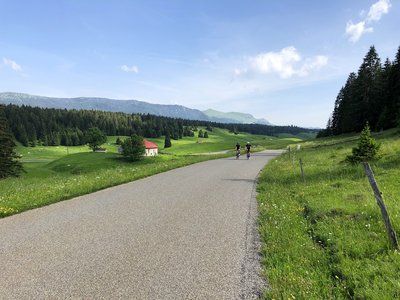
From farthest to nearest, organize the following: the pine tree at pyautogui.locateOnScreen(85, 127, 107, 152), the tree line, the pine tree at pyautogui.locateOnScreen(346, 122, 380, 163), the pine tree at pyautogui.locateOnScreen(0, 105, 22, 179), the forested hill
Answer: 1. the forested hill
2. the pine tree at pyautogui.locateOnScreen(85, 127, 107, 152)
3. the tree line
4. the pine tree at pyautogui.locateOnScreen(0, 105, 22, 179)
5. the pine tree at pyautogui.locateOnScreen(346, 122, 380, 163)

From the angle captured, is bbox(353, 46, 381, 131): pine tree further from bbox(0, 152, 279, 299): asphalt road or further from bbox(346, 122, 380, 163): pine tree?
bbox(0, 152, 279, 299): asphalt road

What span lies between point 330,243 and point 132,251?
194 inches

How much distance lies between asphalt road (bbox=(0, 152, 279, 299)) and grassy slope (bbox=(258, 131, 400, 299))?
24.5 inches

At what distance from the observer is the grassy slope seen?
5398 millimetres

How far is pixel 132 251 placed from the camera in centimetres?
716

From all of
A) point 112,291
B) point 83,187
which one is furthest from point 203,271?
point 83,187

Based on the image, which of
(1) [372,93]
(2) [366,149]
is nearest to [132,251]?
(2) [366,149]

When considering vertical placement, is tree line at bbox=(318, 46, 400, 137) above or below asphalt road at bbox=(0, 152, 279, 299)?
above

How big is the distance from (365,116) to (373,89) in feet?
18.7

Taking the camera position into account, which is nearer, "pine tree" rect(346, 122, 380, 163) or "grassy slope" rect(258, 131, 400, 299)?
"grassy slope" rect(258, 131, 400, 299)

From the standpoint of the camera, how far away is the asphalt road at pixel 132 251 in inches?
215

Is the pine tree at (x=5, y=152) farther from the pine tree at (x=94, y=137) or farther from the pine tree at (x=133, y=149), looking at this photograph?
the pine tree at (x=94, y=137)

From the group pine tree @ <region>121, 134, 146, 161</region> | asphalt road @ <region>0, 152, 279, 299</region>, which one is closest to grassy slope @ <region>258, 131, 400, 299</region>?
asphalt road @ <region>0, 152, 279, 299</region>

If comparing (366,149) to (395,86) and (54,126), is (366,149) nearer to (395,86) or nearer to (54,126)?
(395,86)
